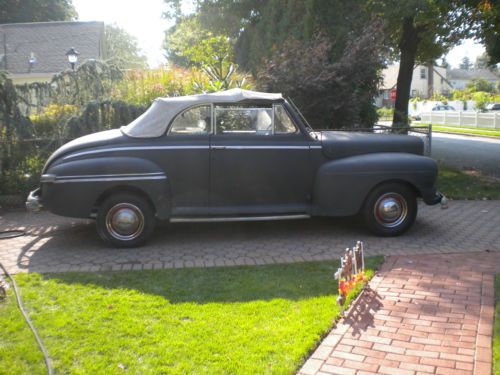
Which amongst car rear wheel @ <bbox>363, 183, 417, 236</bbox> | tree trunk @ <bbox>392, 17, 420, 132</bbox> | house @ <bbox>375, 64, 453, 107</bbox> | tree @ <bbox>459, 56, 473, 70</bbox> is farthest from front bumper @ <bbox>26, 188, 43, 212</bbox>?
tree @ <bbox>459, 56, 473, 70</bbox>

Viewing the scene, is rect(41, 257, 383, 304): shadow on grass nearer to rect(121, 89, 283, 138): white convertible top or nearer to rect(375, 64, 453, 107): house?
rect(121, 89, 283, 138): white convertible top

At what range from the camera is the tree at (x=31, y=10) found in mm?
41500

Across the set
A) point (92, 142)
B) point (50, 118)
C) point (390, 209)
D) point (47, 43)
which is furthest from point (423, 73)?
point (92, 142)

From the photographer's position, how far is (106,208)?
664cm

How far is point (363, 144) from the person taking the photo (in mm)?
7285

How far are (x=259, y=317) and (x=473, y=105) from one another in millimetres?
48183

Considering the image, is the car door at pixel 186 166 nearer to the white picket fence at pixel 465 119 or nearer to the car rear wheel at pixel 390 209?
the car rear wheel at pixel 390 209

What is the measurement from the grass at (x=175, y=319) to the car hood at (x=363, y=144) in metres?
1.77

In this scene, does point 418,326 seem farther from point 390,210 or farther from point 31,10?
point 31,10

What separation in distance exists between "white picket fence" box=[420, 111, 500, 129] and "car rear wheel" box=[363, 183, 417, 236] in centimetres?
2860

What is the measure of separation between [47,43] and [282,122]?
27.3 meters

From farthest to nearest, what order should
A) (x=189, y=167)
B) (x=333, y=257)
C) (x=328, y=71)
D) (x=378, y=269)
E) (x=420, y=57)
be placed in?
(x=420, y=57)
(x=328, y=71)
(x=189, y=167)
(x=333, y=257)
(x=378, y=269)

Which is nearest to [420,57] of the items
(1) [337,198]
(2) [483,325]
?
(1) [337,198]

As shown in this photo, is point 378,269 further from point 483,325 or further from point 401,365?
point 401,365
